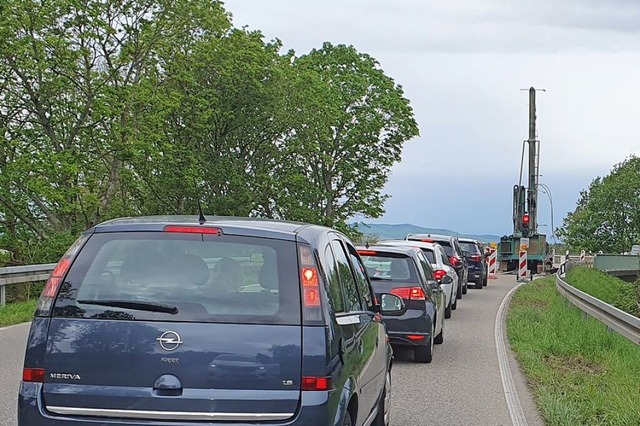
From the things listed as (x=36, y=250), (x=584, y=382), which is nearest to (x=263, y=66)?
(x=36, y=250)

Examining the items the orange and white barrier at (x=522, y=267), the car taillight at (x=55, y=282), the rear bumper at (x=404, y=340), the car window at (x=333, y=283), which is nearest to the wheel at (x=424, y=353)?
the rear bumper at (x=404, y=340)

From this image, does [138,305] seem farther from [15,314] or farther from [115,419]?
[15,314]

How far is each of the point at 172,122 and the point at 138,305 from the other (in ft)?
121

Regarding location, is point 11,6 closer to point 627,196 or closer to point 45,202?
point 45,202

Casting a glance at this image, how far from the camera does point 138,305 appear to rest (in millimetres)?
4484

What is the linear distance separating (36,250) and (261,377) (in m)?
25.2

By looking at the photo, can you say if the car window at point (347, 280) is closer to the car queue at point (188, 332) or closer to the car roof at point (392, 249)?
the car queue at point (188, 332)

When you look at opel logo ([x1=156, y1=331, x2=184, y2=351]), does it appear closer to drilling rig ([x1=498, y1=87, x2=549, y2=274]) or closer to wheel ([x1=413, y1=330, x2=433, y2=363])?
wheel ([x1=413, y1=330, x2=433, y2=363])

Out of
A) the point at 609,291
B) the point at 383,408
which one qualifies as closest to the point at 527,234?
the point at 609,291

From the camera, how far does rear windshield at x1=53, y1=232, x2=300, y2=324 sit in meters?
4.46

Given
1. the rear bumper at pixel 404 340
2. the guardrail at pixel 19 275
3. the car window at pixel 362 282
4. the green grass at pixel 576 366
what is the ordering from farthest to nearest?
the guardrail at pixel 19 275, the rear bumper at pixel 404 340, the green grass at pixel 576 366, the car window at pixel 362 282

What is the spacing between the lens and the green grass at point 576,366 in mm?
8203

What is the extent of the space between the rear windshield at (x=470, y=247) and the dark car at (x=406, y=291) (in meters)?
19.5

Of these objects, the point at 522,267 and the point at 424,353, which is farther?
the point at 522,267
